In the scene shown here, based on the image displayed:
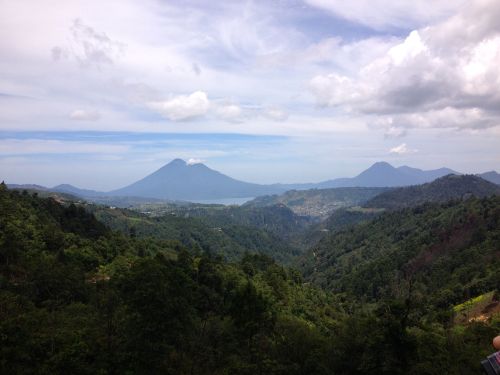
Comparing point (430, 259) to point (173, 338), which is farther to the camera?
point (430, 259)

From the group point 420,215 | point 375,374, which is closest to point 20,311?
point 375,374

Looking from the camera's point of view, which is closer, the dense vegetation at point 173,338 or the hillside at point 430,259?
the dense vegetation at point 173,338

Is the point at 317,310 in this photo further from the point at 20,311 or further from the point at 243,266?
the point at 20,311

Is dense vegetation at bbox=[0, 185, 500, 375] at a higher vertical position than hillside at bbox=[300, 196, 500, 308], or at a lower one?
higher

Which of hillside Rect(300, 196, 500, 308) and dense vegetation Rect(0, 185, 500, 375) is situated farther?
hillside Rect(300, 196, 500, 308)

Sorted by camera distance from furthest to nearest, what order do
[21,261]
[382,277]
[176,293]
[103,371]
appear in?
[382,277] → [21,261] → [176,293] → [103,371]

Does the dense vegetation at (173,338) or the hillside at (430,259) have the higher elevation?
the dense vegetation at (173,338)

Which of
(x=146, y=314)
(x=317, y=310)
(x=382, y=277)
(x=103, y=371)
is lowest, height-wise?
(x=382, y=277)

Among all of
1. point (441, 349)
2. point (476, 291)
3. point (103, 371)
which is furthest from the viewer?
point (476, 291)
